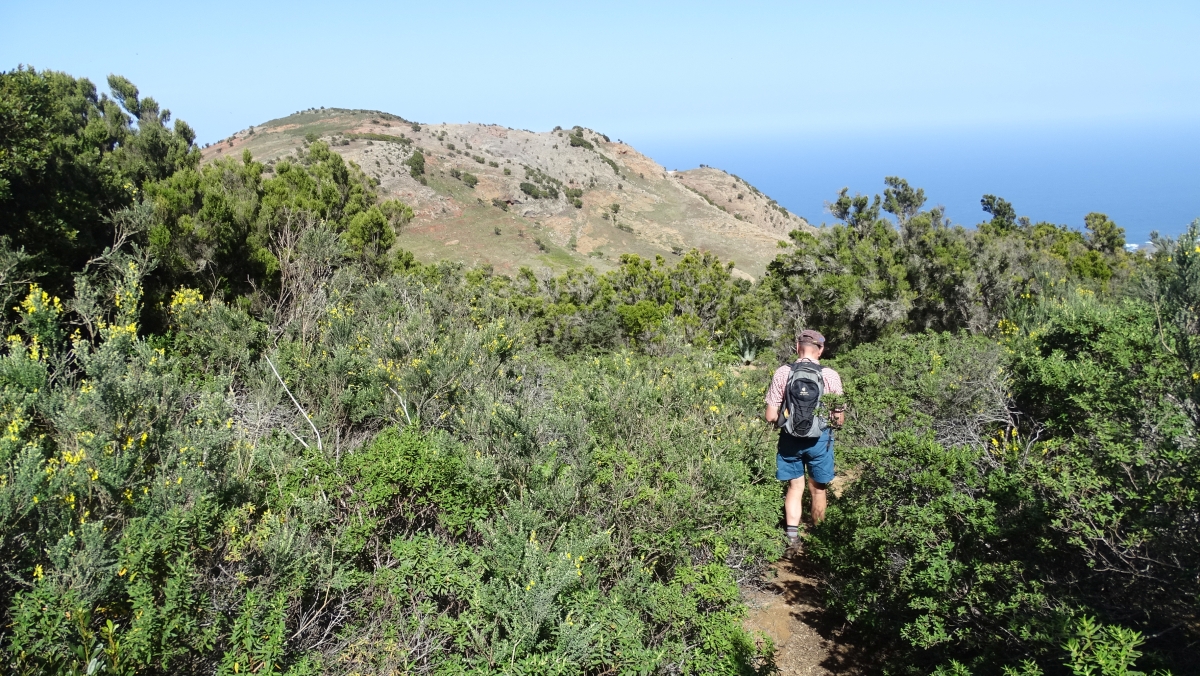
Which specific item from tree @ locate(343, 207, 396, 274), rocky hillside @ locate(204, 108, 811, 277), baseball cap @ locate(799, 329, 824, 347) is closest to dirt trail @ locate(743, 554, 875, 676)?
baseball cap @ locate(799, 329, 824, 347)

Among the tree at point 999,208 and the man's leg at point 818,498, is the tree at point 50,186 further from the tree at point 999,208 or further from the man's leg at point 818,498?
the tree at point 999,208

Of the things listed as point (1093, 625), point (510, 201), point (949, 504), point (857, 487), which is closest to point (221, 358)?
point (857, 487)

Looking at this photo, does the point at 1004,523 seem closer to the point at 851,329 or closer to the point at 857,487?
the point at 857,487

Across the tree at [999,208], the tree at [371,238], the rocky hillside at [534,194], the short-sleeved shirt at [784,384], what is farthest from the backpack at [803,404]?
the rocky hillside at [534,194]

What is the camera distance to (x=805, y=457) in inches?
215

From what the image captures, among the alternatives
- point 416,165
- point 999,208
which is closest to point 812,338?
point 999,208

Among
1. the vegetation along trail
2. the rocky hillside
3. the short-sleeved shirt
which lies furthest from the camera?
the rocky hillside

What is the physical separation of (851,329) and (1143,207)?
247m

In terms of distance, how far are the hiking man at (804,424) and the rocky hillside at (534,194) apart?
37352 millimetres

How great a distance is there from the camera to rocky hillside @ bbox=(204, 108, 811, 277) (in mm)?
47906

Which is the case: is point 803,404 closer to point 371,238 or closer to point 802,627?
point 802,627

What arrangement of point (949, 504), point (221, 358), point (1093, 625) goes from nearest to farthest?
1. point (1093, 625)
2. point (949, 504)
3. point (221, 358)

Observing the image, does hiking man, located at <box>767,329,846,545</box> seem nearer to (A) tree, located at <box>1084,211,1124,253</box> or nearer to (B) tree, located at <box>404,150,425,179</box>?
(A) tree, located at <box>1084,211,1124,253</box>

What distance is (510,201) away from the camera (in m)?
56.3
